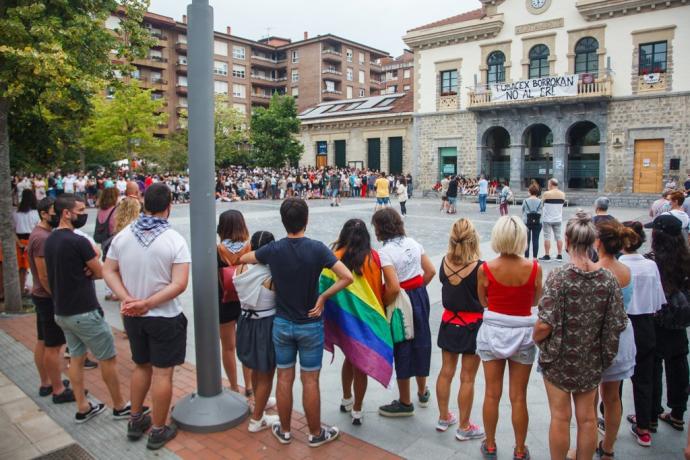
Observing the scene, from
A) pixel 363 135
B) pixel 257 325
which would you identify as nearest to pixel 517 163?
pixel 363 135

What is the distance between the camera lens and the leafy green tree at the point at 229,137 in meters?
49.8

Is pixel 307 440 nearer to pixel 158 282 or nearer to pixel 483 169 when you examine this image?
pixel 158 282

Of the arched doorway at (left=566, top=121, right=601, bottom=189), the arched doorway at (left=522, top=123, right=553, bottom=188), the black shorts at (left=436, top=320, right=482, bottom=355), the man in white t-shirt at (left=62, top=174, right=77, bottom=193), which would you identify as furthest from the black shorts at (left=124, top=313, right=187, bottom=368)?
the arched doorway at (left=522, top=123, right=553, bottom=188)

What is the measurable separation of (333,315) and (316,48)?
64.0m

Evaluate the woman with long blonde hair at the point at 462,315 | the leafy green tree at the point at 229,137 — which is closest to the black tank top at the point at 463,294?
the woman with long blonde hair at the point at 462,315

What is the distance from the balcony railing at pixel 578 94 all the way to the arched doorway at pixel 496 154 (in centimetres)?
189

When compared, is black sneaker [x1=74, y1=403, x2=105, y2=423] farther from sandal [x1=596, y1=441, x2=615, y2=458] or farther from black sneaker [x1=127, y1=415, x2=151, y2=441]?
sandal [x1=596, y1=441, x2=615, y2=458]

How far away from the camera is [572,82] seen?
2752 cm

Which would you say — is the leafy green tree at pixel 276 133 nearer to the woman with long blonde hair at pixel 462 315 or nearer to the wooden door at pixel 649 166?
the wooden door at pixel 649 166

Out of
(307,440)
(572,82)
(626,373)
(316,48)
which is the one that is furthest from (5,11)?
(316,48)

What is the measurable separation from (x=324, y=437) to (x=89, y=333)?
2078mm

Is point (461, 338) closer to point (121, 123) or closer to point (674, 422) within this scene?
point (674, 422)

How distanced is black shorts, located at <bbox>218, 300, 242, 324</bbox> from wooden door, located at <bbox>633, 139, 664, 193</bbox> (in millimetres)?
27445

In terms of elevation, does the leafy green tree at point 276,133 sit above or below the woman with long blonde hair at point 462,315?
above
